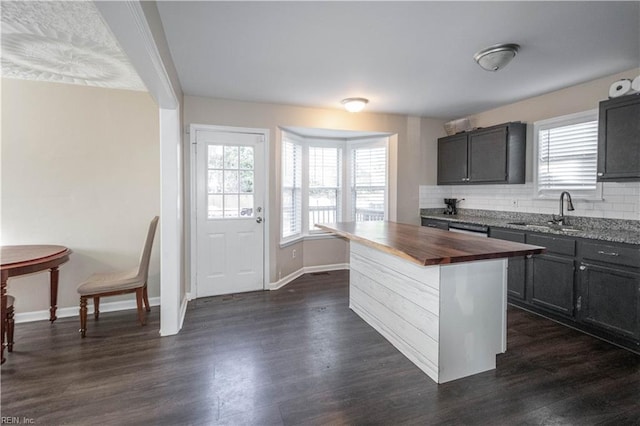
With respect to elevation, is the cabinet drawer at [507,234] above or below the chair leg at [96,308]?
above

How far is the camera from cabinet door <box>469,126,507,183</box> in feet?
13.3

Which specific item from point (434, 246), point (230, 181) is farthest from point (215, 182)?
point (434, 246)

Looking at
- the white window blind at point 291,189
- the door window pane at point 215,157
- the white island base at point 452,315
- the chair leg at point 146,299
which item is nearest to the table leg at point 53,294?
the chair leg at point 146,299

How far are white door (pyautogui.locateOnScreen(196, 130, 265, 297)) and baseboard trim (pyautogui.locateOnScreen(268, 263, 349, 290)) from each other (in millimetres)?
201

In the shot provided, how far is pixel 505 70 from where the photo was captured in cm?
311

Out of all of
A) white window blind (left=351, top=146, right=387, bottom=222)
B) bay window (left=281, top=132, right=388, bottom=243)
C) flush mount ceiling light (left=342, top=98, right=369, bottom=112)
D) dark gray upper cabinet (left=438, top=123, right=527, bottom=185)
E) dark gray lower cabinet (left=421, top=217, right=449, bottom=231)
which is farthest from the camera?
white window blind (left=351, top=146, right=387, bottom=222)

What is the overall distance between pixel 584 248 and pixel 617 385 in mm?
1156

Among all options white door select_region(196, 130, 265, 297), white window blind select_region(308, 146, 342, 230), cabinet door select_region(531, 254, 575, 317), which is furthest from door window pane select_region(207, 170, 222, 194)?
cabinet door select_region(531, 254, 575, 317)

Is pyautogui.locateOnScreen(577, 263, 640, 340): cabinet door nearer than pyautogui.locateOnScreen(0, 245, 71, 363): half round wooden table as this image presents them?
No

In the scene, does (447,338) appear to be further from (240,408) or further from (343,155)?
(343,155)

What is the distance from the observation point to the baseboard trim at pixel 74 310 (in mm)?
3197

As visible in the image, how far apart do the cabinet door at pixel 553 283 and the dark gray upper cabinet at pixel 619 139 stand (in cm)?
89

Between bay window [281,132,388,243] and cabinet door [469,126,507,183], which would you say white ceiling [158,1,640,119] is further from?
bay window [281,132,388,243]

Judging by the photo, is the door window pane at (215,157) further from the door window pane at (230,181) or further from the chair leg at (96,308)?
the chair leg at (96,308)
